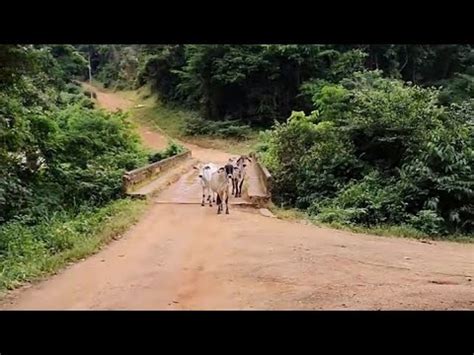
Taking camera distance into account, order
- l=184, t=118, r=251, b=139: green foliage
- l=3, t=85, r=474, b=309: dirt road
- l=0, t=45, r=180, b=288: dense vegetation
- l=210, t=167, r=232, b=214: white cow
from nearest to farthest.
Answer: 1. l=3, t=85, r=474, b=309: dirt road
2. l=0, t=45, r=180, b=288: dense vegetation
3. l=210, t=167, r=232, b=214: white cow
4. l=184, t=118, r=251, b=139: green foliage

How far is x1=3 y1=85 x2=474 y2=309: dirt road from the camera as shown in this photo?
20.2ft

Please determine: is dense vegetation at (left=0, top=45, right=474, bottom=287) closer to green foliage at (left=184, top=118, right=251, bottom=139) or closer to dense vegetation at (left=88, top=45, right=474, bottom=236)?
dense vegetation at (left=88, top=45, right=474, bottom=236)

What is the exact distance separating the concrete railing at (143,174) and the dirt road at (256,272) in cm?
371

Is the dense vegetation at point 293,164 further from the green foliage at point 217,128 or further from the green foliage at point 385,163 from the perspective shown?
the green foliage at point 217,128

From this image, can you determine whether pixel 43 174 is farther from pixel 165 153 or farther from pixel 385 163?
pixel 165 153

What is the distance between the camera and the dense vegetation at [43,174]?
324 inches

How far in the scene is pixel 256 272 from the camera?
24.7 ft

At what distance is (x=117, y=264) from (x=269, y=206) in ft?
21.3

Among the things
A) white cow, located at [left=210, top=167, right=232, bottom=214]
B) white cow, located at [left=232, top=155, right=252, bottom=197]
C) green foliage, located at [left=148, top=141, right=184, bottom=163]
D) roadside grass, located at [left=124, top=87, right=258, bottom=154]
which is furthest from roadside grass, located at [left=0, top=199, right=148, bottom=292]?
roadside grass, located at [left=124, top=87, right=258, bottom=154]

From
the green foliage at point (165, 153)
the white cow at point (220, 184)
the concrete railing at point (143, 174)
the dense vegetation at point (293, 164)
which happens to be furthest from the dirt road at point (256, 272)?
the green foliage at point (165, 153)

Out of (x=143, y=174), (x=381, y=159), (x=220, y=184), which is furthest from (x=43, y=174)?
(x=381, y=159)

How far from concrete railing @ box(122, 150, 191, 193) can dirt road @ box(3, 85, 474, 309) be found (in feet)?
12.2
